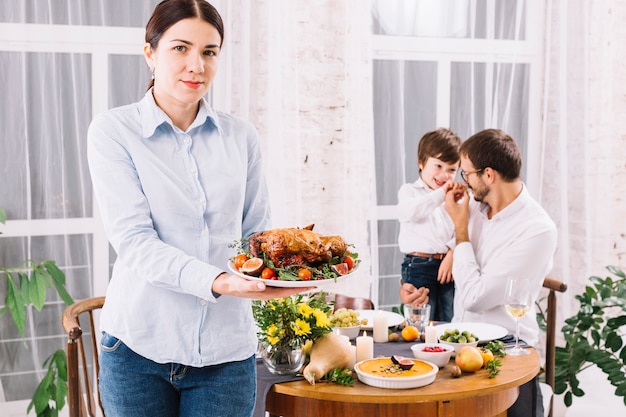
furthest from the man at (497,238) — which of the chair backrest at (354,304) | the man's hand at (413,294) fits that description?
the chair backrest at (354,304)

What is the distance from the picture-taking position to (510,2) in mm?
4316

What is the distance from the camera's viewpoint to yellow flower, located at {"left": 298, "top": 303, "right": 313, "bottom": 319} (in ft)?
7.34

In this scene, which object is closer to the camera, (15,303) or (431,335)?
(431,335)

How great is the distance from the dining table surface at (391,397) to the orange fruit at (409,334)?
324mm

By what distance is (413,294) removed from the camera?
329 centimetres

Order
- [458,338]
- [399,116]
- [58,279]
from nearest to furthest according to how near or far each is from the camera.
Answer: [458,338]
[58,279]
[399,116]

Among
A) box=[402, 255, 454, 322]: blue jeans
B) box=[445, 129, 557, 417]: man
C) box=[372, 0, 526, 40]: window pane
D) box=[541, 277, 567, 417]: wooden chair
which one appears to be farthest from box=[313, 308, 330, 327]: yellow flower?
box=[372, 0, 526, 40]: window pane

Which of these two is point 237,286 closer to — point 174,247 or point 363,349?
point 174,247

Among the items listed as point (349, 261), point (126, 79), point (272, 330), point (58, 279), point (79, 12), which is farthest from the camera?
point (126, 79)

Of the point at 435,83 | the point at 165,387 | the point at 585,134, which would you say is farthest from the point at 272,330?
the point at 585,134

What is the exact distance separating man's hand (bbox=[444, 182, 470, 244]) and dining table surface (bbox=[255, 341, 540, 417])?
36.5 inches

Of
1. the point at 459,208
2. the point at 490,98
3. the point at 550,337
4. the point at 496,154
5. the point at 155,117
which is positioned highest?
the point at 490,98

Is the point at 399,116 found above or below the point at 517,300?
above

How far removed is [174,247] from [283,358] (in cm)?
75
